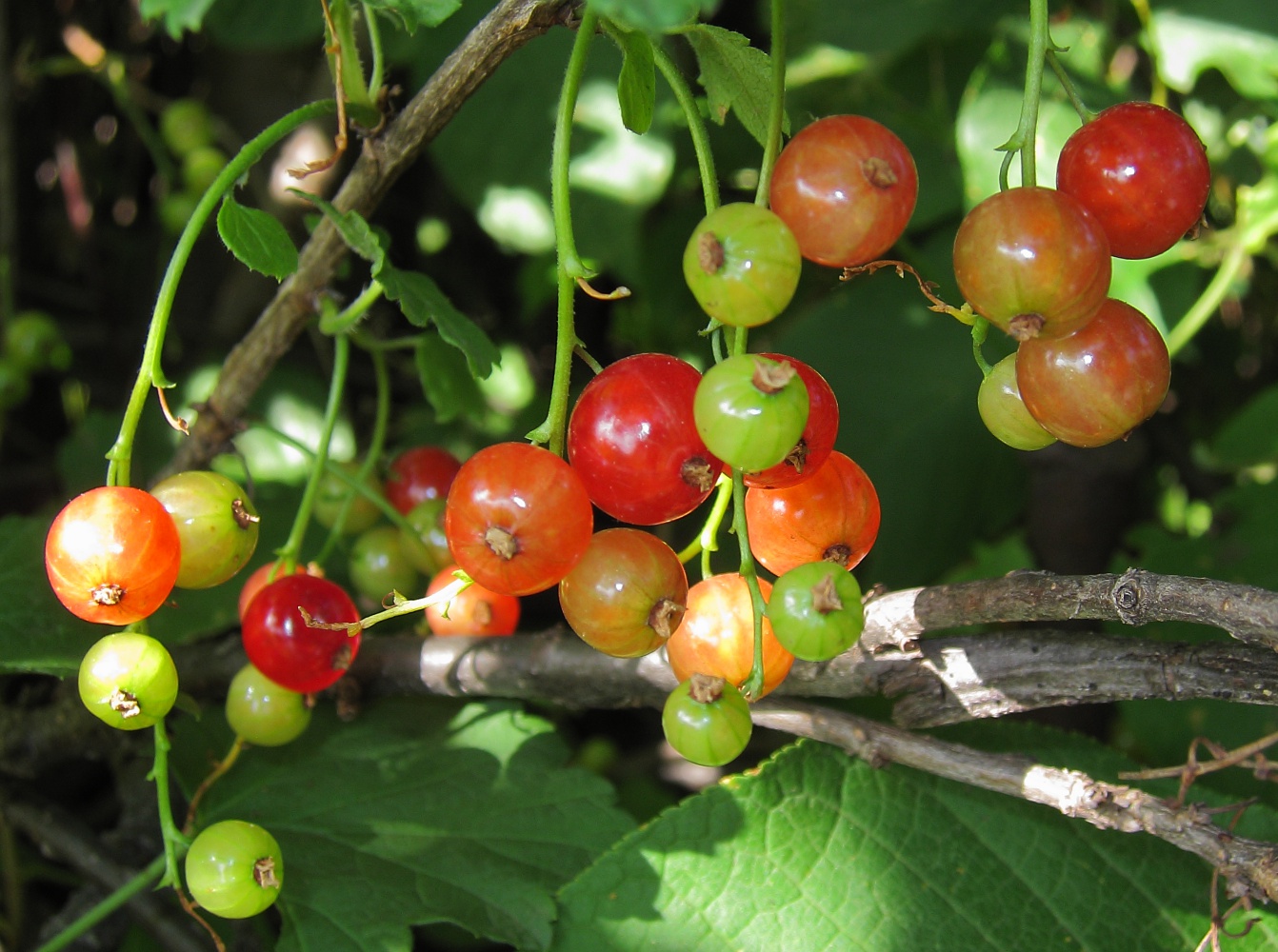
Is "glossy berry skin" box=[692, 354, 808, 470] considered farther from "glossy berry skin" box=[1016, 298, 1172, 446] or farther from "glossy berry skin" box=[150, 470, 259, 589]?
"glossy berry skin" box=[150, 470, 259, 589]

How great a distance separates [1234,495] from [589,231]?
1261 millimetres

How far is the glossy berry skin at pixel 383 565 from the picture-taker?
1.45 meters

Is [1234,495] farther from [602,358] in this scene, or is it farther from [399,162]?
[399,162]

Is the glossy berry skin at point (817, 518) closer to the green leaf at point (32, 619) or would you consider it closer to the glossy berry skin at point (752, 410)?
the glossy berry skin at point (752, 410)

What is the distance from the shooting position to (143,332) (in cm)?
220

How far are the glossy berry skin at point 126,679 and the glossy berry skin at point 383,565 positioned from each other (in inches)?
18.9

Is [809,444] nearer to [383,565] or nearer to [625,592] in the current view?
[625,592]

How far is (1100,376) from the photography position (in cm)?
77

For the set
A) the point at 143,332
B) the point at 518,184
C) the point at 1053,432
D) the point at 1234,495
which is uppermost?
the point at 1053,432

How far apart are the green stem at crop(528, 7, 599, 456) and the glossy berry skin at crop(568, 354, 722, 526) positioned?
0.07ft

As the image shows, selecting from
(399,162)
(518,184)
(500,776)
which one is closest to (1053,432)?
(399,162)

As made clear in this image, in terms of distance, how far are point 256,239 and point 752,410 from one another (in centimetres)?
54

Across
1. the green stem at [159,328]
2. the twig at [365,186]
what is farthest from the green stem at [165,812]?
the twig at [365,186]

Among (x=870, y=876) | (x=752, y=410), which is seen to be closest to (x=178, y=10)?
(x=752, y=410)
